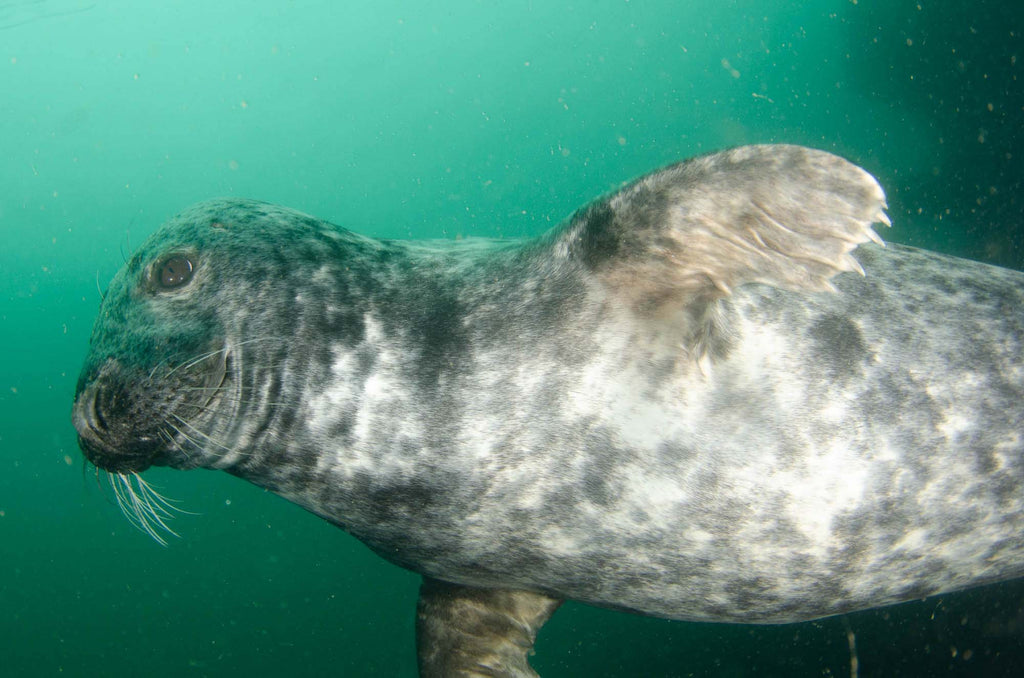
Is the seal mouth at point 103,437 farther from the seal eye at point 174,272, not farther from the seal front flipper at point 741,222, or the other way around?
the seal front flipper at point 741,222

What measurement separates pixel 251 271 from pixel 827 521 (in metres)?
2.29

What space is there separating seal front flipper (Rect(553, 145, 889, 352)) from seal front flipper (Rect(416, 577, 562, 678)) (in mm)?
1675

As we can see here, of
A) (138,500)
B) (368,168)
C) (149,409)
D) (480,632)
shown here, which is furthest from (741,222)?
(368,168)

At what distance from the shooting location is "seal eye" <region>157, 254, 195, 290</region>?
7.26ft

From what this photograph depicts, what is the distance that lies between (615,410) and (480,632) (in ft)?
4.79

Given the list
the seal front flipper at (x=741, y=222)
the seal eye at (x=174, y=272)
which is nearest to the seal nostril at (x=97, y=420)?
the seal eye at (x=174, y=272)

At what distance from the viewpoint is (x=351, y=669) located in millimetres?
17828

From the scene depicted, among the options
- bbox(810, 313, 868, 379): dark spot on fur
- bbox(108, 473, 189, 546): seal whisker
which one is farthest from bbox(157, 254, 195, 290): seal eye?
bbox(810, 313, 868, 379): dark spot on fur

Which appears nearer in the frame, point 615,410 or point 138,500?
point 615,410

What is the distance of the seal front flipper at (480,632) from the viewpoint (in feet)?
8.50

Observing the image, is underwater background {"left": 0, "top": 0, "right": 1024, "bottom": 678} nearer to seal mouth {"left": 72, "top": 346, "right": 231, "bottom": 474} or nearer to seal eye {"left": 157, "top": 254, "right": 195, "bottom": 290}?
seal eye {"left": 157, "top": 254, "right": 195, "bottom": 290}

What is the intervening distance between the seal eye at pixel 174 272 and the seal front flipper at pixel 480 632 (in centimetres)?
178

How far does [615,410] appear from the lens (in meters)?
1.87

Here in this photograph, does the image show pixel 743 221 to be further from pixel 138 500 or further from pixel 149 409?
pixel 138 500
